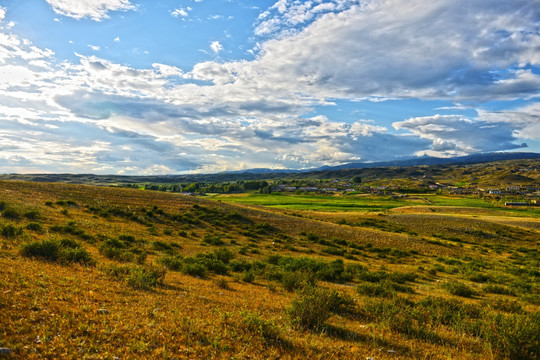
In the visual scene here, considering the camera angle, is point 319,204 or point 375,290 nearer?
point 375,290

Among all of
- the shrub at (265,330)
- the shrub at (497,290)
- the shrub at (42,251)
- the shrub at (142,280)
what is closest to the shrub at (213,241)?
the shrub at (42,251)

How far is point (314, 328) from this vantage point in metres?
8.89

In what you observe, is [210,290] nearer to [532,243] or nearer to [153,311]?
[153,311]

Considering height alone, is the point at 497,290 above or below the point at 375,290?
below

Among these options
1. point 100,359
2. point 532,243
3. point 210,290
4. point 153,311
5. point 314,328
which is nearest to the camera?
point 100,359

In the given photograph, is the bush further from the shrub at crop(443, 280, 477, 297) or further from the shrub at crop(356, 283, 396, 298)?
the shrub at crop(443, 280, 477, 297)

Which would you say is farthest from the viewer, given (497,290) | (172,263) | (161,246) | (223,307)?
(161,246)

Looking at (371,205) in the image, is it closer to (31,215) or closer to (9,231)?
(31,215)

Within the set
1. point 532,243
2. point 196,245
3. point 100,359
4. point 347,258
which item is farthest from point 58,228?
point 532,243

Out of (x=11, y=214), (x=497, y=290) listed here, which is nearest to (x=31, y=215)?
(x=11, y=214)

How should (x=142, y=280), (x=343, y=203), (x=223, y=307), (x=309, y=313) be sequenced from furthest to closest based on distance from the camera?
1. (x=343, y=203)
2. (x=142, y=280)
3. (x=223, y=307)
4. (x=309, y=313)

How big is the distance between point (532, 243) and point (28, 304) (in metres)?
70.4

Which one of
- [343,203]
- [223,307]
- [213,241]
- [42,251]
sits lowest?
[343,203]

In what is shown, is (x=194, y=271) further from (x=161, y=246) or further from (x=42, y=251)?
(x=161, y=246)
